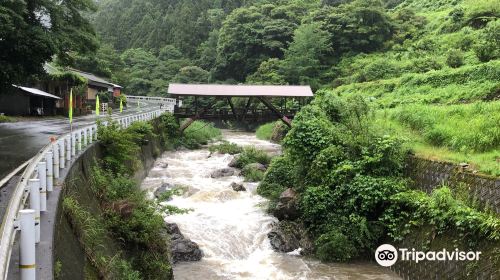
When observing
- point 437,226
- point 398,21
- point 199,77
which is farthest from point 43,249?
point 199,77

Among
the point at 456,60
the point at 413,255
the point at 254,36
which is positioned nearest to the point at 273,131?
the point at 456,60

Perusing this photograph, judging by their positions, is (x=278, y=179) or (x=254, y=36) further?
(x=254, y=36)

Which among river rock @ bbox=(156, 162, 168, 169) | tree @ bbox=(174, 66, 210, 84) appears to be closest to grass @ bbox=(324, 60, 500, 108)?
river rock @ bbox=(156, 162, 168, 169)

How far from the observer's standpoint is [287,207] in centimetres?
1542

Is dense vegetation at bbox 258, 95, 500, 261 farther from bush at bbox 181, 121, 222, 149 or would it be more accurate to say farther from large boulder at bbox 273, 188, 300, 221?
bush at bbox 181, 121, 222, 149

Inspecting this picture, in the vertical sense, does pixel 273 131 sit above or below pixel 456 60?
below

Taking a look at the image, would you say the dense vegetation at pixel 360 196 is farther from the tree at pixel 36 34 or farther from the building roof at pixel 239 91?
the building roof at pixel 239 91

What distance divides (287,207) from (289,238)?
4.91 ft

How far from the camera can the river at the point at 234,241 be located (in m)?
12.2

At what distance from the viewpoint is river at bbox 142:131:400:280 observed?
A: 40.1 ft

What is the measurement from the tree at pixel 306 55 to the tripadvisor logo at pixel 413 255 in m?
40.2

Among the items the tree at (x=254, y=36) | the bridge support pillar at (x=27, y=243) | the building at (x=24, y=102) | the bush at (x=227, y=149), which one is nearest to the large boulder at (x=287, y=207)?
the bridge support pillar at (x=27, y=243)

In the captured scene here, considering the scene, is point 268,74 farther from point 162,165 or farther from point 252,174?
point 252,174

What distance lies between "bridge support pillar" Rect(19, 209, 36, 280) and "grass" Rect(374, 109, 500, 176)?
1054 cm
